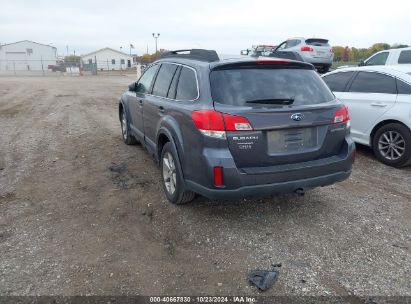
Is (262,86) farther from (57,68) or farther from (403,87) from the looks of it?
(57,68)

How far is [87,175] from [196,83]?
8.62 feet

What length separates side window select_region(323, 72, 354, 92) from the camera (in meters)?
6.94

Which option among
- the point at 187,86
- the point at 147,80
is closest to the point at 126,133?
the point at 147,80

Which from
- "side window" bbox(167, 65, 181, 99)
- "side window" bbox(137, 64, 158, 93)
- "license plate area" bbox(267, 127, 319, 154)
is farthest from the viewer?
"side window" bbox(137, 64, 158, 93)

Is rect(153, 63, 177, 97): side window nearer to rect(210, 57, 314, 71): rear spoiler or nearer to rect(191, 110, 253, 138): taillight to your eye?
rect(210, 57, 314, 71): rear spoiler

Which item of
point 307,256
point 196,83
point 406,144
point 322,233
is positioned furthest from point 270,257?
point 406,144

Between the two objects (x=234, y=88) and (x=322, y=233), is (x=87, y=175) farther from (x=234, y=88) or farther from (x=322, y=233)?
(x=322, y=233)

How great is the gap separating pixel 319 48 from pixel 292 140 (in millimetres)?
14084

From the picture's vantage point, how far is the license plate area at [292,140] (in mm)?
3549

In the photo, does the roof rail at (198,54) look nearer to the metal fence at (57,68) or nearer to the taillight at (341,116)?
the taillight at (341,116)

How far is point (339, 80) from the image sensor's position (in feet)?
23.3

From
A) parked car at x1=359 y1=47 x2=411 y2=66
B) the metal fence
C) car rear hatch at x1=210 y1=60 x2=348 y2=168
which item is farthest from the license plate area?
the metal fence

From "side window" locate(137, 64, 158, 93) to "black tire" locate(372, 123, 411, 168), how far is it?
394 centimetres

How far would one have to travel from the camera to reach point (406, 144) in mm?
5754
